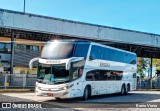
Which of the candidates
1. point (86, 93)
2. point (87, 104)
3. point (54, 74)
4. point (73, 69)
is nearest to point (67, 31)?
point (86, 93)

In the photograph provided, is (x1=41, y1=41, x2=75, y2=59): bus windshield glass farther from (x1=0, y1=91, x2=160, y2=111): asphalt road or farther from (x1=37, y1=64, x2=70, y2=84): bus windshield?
(x1=0, y1=91, x2=160, y2=111): asphalt road

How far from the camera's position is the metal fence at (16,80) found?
Answer: 34.5 meters

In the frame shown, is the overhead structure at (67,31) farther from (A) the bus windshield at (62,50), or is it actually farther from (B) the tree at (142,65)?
(B) the tree at (142,65)

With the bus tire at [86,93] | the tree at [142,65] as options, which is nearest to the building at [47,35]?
the bus tire at [86,93]

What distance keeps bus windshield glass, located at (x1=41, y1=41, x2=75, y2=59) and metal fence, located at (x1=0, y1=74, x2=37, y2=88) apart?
14.8 m

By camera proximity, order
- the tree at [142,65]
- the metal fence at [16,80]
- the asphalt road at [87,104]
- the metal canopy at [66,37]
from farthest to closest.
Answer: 1. the tree at [142,65]
2. the metal canopy at [66,37]
3. the metal fence at [16,80]
4. the asphalt road at [87,104]

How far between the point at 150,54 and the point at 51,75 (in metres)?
40.1

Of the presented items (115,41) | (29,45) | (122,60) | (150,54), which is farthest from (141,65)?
(122,60)

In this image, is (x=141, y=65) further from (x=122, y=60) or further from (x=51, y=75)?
(x=51, y=75)

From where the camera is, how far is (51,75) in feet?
64.3

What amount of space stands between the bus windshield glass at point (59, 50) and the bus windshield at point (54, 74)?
0.51 m

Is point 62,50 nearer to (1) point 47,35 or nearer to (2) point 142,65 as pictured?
(1) point 47,35

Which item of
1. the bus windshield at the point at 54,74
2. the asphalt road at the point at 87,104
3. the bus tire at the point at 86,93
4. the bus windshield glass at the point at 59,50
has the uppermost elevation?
the bus windshield glass at the point at 59,50

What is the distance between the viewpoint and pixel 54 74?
19.6 m
